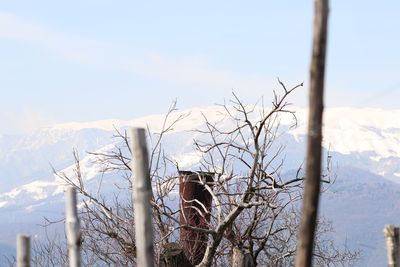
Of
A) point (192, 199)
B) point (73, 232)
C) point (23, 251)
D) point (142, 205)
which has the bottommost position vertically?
point (192, 199)

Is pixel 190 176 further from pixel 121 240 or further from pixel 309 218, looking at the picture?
pixel 309 218

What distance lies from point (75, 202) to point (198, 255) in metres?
7.28

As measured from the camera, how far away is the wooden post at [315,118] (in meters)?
6.71

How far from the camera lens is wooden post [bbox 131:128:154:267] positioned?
7.83 metres

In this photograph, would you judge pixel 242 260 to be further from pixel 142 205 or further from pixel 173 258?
pixel 142 205

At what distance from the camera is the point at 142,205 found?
25.8 ft

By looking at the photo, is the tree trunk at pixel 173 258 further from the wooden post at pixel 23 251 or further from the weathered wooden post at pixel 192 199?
the wooden post at pixel 23 251

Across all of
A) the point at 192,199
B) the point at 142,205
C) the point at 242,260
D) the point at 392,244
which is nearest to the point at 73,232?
the point at 142,205

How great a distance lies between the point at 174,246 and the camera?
518 inches

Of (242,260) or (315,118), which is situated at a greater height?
(315,118)


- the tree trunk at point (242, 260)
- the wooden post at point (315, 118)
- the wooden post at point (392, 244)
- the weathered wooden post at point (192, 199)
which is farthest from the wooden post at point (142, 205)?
the weathered wooden post at point (192, 199)

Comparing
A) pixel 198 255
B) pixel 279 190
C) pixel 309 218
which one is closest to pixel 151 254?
pixel 309 218

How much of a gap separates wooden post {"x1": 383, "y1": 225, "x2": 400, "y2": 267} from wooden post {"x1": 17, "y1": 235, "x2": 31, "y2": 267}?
375 cm

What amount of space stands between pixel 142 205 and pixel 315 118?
189 centimetres
